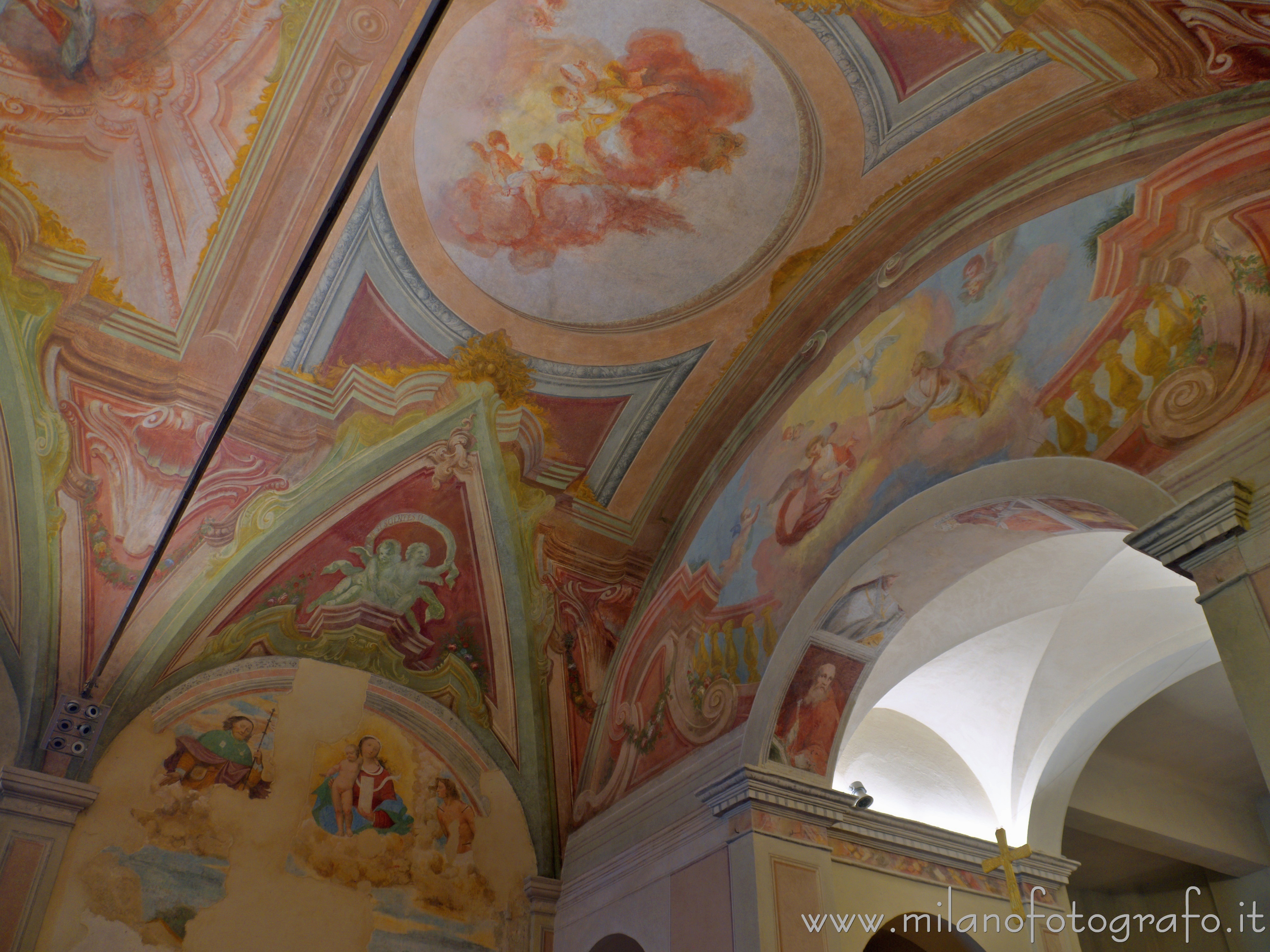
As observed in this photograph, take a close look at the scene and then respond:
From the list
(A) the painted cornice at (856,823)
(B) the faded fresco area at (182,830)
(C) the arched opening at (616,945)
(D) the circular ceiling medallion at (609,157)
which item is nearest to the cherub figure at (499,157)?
(D) the circular ceiling medallion at (609,157)

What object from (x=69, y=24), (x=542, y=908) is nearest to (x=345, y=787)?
(x=542, y=908)

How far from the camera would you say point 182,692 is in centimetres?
922

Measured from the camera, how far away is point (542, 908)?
9.66 metres

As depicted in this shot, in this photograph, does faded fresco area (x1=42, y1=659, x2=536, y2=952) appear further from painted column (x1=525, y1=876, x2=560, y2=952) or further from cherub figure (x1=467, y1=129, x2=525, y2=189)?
cherub figure (x1=467, y1=129, x2=525, y2=189)

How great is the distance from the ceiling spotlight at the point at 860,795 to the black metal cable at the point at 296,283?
552 cm

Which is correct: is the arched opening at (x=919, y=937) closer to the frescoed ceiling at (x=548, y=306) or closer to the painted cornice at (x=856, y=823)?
the painted cornice at (x=856, y=823)

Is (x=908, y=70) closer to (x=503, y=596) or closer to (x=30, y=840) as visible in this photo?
(x=503, y=596)

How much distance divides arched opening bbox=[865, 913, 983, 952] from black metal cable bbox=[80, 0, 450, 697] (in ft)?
22.0

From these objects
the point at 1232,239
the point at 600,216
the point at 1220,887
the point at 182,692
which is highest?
the point at 600,216

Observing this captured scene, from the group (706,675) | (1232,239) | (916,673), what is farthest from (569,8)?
(916,673)

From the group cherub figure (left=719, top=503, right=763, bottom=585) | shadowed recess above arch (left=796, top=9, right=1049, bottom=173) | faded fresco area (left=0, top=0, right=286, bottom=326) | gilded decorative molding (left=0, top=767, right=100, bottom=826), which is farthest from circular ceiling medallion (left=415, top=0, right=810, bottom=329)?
gilded decorative molding (left=0, top=767, right=100, bottom=826)

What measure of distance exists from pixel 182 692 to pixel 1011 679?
810cm

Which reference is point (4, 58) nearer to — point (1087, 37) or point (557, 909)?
point (1087, 37)

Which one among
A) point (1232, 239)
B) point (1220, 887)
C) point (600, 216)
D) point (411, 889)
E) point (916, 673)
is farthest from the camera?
point (1220, 887)
